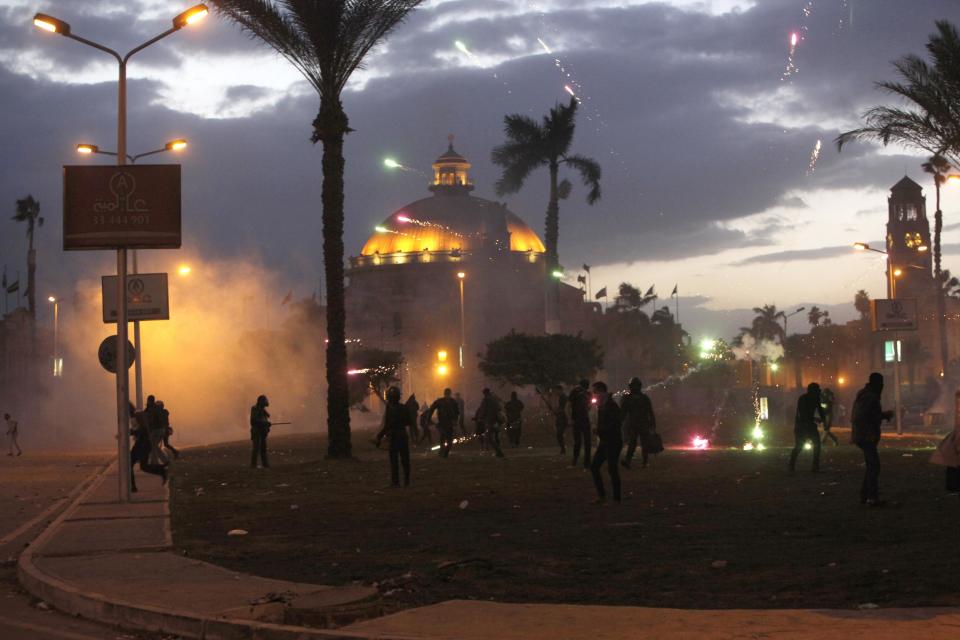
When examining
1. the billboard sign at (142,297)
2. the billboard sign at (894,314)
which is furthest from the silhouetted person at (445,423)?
the billboard sign at (894,314)

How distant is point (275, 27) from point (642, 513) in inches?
652

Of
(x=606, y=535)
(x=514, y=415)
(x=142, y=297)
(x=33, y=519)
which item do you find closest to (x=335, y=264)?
(x=142, y=297)

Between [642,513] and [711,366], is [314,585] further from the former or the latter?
[711,366]

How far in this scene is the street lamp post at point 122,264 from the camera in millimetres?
18359

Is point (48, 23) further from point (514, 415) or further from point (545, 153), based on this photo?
point (545, 153)

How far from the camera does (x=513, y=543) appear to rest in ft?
40.5

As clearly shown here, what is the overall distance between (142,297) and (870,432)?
2101cm

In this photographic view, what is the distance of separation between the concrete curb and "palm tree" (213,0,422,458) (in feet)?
56.4

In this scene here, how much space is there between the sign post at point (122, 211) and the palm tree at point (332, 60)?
9.53m

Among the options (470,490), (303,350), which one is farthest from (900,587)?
(303,350)

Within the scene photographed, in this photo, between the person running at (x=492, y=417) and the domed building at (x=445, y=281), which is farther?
the domed building at (x=445, y=281)

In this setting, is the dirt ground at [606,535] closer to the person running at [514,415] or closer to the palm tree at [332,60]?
the palm tree at [332,60]

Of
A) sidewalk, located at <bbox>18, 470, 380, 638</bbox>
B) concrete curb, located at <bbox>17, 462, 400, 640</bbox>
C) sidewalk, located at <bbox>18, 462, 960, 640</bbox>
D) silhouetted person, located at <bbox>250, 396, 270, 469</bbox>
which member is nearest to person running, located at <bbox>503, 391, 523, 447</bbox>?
silhouetted person, located at <bbox>250, 396, 270, 469</bbox>

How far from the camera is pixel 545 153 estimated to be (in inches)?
2395
